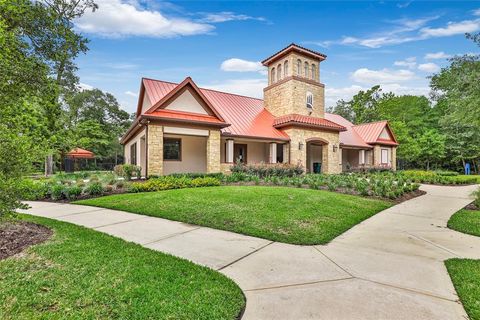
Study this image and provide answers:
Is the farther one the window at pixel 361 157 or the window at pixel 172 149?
the window at pixel 361 157

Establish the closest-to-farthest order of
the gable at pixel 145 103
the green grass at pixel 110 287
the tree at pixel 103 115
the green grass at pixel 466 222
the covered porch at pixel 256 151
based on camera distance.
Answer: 1. the green grass at pixel 110 287
2. the green grass at pixel 466 222
3. the gable at pixel 145 103
4. the covered porch at pixel 256 151
5. the tree at pixel 103 115

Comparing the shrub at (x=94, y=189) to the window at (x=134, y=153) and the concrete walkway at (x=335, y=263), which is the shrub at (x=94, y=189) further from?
the window at (x=134, y=153)

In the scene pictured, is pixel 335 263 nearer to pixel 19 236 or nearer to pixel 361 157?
pixel 19 236

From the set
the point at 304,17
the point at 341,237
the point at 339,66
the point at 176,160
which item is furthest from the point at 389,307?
the point at 339,66

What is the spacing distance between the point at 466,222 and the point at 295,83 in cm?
1463

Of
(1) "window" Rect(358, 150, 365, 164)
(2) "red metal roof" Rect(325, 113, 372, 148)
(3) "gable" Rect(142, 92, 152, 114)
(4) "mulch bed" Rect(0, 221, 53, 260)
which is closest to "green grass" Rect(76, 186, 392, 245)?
(4) "mulch bed" Rect(0, 221, 53, 260)

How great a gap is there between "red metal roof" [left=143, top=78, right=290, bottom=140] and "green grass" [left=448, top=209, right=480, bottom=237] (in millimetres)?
11190

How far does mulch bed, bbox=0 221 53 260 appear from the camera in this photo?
4.08 meters

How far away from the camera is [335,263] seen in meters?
3.74

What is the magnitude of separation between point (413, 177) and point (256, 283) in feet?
59.1

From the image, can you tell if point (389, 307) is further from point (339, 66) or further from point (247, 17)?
point (339, 66)

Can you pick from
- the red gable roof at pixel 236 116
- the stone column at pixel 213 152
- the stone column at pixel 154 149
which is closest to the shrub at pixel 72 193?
the stone column at pixel 154 149

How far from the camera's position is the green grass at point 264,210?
17.8ft

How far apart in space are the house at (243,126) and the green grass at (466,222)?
35.0 feet
